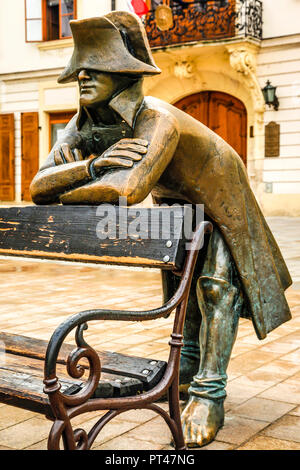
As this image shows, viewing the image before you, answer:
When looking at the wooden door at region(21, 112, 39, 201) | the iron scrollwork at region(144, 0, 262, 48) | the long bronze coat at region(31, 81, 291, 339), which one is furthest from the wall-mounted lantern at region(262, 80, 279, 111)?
the long bronze coat at region(31, 81, 291, 339)

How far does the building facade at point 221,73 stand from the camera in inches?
605

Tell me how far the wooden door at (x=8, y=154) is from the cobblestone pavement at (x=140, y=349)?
37.8 feet

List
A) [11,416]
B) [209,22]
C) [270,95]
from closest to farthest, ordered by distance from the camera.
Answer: [11,416]
[270,95]
[209,22]

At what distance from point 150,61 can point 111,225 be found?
0.73 meters

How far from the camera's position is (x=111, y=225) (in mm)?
2324

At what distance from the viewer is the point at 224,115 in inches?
650

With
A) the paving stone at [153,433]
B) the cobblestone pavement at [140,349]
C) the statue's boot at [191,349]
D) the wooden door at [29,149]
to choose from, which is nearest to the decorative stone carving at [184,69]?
the wooden door at [29,149]

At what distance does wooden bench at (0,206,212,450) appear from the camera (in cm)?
196

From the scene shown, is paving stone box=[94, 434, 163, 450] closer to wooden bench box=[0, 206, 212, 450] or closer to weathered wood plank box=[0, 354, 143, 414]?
wooden bench box=[0, 206, 212, 450]

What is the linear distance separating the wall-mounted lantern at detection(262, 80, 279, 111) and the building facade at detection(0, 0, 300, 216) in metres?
0.13

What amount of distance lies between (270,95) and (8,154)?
27.5 ft

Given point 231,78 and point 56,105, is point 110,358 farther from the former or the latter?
point 56,105

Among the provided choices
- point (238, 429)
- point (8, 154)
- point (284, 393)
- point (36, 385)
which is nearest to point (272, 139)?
point (8, 154)

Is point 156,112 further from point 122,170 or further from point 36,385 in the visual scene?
point 36,385
